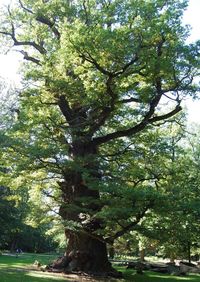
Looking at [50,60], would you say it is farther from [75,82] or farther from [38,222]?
[38,222]

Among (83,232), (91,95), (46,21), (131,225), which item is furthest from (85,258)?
(46,21)

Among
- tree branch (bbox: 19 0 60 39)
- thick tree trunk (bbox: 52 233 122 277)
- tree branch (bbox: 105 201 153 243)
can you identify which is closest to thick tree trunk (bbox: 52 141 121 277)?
thick tree trunk (bbox: 52 233 122 277)

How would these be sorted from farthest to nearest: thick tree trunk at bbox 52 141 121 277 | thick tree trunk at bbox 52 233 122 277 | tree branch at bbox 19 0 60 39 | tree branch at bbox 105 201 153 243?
1. tree branch at bbox 19 0 60 39
2. thick tree trunk at bbox 52 233 122 277
3. thick tree trunk at bbox 52 141 121 277
4. tree branch at bbox 105 201 153 243

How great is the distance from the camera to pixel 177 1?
1652cm

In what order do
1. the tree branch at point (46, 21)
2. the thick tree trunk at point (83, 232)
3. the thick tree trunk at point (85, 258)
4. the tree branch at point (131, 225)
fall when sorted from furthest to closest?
the tree branch at point (46, 21) → the thick tree trunk at point (85, 258) → the thick tree trunk at point (83, 232) → the tree branch at point (131, 225)

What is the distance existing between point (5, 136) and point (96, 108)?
452 centimetres

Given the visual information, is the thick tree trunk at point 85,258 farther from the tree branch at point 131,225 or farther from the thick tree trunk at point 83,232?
the tree branch at point 131,225

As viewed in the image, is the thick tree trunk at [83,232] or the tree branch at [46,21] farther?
the tree branch at [46,21]

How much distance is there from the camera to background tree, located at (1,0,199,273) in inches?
614

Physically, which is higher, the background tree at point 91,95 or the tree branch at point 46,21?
the tree branch at point 46,21

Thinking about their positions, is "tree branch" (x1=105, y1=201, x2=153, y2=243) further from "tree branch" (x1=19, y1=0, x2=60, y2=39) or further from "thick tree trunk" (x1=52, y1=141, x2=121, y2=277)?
"tree branch" (x1=19, y1=0, x2=60, y2=39)

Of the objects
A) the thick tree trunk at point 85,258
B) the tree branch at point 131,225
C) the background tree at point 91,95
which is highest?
the background tree at point 91,95

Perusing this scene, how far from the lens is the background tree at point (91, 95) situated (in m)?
15.6

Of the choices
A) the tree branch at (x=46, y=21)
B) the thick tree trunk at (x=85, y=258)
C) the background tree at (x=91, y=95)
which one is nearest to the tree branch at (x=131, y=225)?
the background tree at (x=91, y=95)
